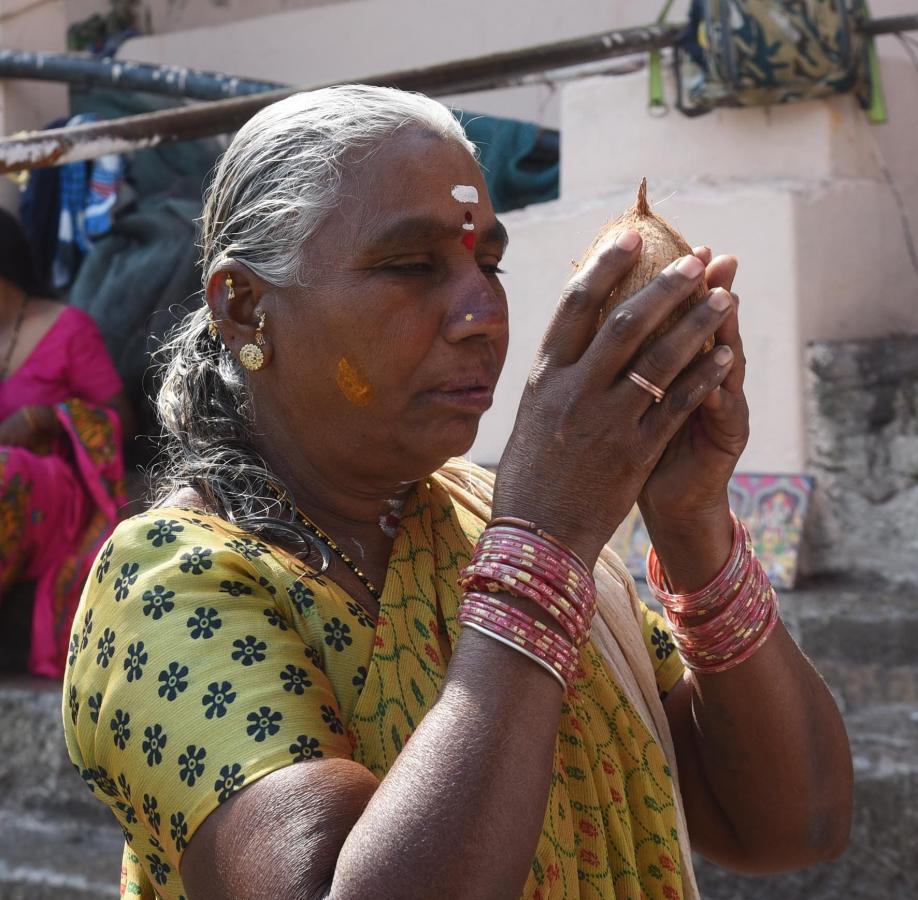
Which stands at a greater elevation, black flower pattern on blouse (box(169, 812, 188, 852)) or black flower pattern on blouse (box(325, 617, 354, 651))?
black flower pattern on blouse (box(325, 617, 354, 651))

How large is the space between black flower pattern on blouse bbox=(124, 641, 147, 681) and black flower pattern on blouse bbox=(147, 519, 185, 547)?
134 mm

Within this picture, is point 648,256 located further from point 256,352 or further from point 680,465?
point 256,352

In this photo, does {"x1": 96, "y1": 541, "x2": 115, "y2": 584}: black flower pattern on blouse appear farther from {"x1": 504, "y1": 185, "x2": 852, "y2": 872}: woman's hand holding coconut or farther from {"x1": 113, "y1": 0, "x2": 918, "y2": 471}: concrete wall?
{"x1": 113, "y1": 0, "x2": 918, "y2": 471}: concrete wall

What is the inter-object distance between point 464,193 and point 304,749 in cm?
70

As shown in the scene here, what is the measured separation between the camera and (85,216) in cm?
554

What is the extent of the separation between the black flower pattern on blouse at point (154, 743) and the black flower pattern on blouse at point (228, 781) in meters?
0.08

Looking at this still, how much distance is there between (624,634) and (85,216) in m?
4.36

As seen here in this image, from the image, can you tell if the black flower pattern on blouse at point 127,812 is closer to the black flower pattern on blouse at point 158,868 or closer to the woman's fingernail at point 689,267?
the black flower pattern on blouse at point 158,868

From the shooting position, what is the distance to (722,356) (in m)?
1.38

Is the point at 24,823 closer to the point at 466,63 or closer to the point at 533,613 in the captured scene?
the point at 466,63

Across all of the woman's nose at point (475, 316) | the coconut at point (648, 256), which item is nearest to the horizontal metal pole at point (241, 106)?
the woman's nose at point (475, 316)

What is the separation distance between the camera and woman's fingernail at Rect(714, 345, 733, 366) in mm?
1378

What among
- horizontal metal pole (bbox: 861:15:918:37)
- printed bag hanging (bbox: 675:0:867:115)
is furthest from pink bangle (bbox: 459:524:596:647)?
horizontal metal pole (bbox: 861:15:918:37)

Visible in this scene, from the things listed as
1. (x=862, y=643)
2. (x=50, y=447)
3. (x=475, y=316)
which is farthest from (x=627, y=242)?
(x=50, y=447)
